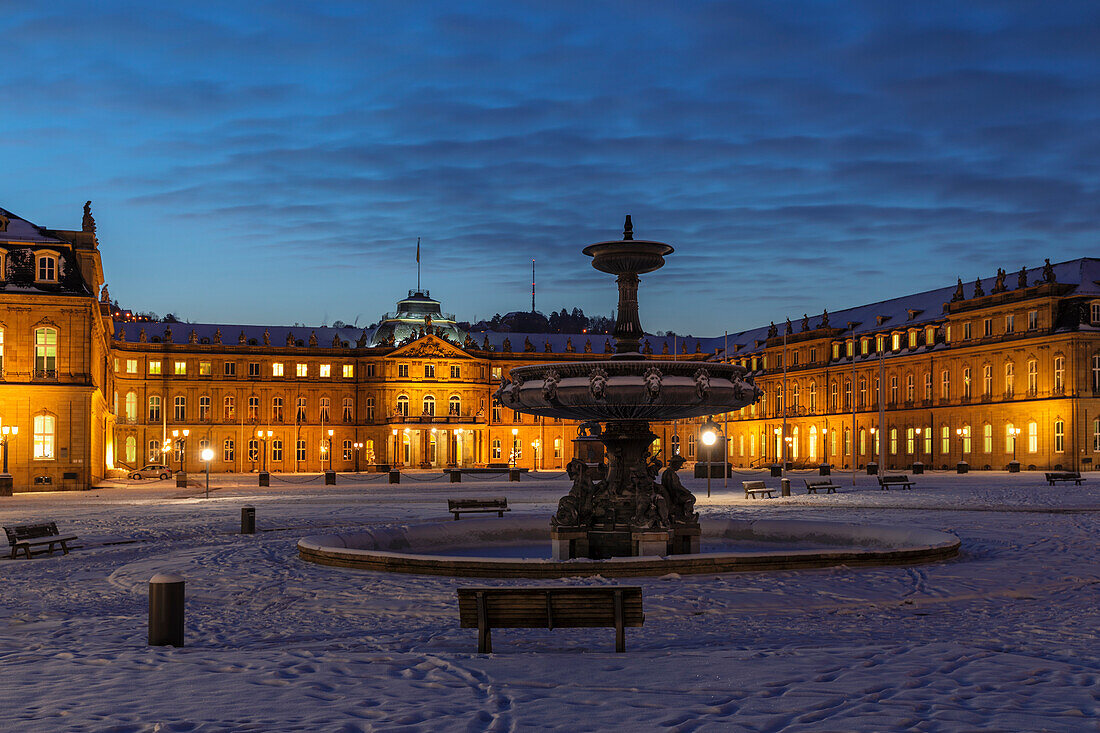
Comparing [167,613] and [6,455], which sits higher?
[6,455]

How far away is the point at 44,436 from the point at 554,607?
48.6 metres

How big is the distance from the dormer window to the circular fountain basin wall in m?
38.9

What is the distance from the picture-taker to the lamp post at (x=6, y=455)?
149 feet

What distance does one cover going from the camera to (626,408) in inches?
635

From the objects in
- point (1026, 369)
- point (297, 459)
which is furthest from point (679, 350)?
point (1026, 369)

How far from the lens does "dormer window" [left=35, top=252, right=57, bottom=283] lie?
172 feet

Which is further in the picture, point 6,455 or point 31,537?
point 6,455

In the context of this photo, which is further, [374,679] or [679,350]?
[679,350]

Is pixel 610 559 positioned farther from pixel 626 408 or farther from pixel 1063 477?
pixel 1063 477

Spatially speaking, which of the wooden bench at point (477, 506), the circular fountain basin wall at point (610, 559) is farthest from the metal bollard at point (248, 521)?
the wooden bench at point (477, 506)

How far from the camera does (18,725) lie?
7109 mm

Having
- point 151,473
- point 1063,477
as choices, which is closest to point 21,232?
point 151,473

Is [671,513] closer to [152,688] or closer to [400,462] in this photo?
[152,688]

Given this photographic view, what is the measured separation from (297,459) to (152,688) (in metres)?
92.6
